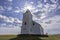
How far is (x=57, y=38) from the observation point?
516cm

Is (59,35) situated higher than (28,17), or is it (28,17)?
(28,17)

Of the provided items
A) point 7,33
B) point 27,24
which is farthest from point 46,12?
point 7,33

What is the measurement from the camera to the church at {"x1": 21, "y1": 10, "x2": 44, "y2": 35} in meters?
5.24

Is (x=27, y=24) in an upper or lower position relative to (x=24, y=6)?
lower

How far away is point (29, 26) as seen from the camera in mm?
5250

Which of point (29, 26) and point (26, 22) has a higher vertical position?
point (26, 22)

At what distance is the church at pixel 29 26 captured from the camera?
524cm

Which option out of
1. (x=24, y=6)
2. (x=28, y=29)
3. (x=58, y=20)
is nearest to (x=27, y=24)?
(x=28, y=29)

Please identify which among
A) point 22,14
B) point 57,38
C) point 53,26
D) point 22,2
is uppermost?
point 22,2

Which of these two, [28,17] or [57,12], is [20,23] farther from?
[57,12]

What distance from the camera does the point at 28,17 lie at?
17.2 feet

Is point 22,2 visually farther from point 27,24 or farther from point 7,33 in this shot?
point 7,33

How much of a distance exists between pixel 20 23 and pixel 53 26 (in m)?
1.02

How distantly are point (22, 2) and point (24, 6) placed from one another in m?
0.14
